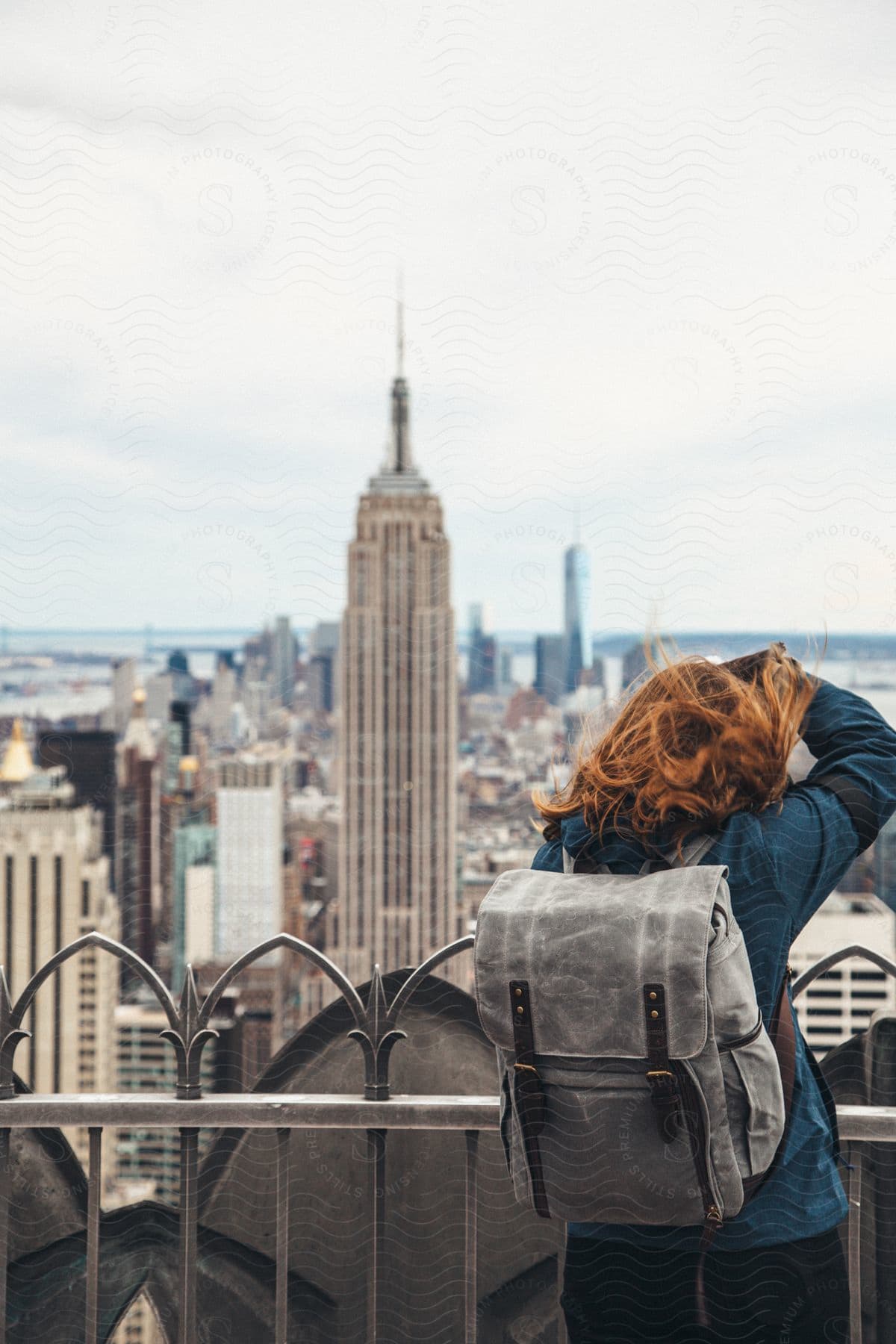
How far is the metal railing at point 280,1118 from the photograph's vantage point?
161 centimetres

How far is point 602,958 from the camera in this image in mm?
1200

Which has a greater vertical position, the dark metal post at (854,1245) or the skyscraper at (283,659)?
the skyscraper at (283,659)

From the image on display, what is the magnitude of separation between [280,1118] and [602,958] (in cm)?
71

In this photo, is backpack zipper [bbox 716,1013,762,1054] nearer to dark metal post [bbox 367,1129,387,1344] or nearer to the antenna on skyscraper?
dark metal post [bbox 367,1129,387,1344]

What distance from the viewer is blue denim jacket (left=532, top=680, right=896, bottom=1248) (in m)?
1.26

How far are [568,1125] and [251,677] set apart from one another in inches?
219

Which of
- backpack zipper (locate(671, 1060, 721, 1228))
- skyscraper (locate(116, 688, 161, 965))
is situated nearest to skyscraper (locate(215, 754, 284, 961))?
skyscraper (locate(116, 688, 161, 965))

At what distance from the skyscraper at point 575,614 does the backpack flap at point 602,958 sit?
2581 millimetres

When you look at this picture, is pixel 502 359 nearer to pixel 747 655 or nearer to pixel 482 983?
pixel 747 655

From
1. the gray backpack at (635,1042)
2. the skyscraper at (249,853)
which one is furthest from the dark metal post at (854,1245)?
the skyscraper at (249,853)

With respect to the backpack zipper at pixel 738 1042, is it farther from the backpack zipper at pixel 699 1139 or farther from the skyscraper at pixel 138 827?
the skyscraper at pixel 138 827

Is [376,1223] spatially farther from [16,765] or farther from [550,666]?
[16,765]

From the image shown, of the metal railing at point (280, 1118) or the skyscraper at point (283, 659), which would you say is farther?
the skyscraper at point (283, 659)

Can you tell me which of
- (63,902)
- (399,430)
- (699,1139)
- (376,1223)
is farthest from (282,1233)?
Answer: (63,902)
